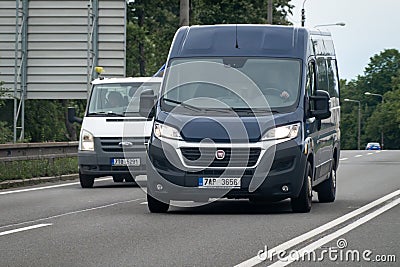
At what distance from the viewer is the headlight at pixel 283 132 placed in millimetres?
14859

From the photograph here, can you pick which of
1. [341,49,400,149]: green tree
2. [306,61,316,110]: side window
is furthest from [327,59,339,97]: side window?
[341,49,400,149]: green tree

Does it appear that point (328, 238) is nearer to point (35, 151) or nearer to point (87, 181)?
point (87, 181)

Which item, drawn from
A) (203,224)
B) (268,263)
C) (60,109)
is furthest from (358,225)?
(60,109)

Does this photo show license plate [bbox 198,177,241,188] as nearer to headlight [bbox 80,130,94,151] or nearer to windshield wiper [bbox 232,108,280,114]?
windshield wiper [bbox 232,108,280,114]

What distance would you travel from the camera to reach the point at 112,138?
22562mm

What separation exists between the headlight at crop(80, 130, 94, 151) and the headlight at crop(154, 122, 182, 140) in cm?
754

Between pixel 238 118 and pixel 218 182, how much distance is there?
2.86 feet

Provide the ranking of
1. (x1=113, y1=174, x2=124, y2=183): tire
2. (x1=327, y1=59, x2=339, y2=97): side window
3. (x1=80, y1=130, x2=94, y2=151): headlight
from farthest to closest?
1. (x1=113, y1=174, x2=124, y2=183): tire
2. (x1=80, y1=130, x2=94, y2=151): headlight
3. (x1=327, y1=59, x2=339, y2=97): side window

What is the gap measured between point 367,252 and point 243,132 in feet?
14.1

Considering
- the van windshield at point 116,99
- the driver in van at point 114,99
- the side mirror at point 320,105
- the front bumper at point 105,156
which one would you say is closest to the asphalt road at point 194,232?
the side mirror at point 320,105

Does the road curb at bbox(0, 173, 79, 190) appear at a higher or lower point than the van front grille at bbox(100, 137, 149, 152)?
lower

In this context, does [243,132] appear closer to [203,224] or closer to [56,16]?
[203,224]

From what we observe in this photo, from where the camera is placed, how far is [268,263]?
1003 centimetres

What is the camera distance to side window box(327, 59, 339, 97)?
1869 cm
